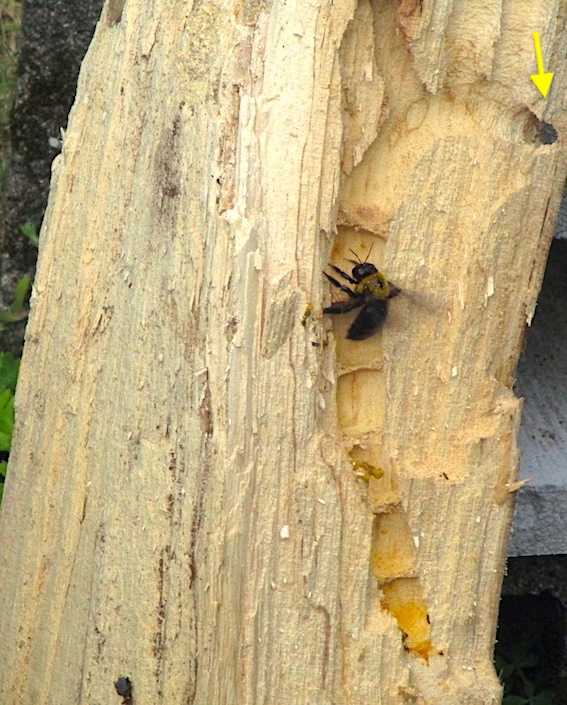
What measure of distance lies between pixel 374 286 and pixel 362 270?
4cm

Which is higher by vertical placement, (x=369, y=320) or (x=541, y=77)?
(x=541, y=77)

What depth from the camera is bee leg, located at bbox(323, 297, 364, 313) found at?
1703 millimetres

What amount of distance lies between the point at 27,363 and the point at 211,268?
60 centimetres

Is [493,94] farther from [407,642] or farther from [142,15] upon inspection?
[407,642]

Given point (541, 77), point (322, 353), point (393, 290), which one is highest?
point (541, 77)

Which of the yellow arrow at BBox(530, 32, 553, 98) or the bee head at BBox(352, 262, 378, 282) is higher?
the yellow arrow at BBox(530, 32, 553, 98)

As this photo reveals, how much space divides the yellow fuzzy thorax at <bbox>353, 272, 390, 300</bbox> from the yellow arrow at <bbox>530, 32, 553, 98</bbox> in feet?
1.23

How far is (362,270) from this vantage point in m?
1.72

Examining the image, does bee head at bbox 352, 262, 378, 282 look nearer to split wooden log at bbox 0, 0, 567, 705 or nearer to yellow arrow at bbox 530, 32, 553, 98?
split wooden log at bbox 0, 0, 567, 705

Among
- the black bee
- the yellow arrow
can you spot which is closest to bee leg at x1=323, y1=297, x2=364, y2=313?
the black bee

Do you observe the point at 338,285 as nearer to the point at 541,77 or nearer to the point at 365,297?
the point at 365,297

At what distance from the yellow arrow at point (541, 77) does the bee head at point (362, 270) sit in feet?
1.22

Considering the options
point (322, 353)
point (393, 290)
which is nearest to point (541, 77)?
point (393, 290)

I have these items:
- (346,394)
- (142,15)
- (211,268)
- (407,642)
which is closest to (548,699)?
(407,642)
